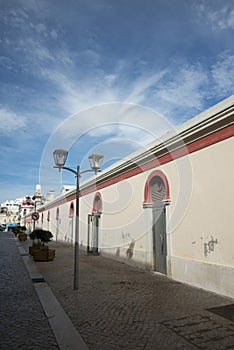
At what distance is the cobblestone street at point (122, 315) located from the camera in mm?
3707

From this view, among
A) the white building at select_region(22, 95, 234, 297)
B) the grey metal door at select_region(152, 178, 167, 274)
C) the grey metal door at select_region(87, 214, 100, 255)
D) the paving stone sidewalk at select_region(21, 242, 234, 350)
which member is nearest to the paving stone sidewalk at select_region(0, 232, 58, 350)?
the paving stone sidewalk at select_region(21, 242, 234, 350)

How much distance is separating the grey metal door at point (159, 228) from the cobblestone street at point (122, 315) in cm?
109

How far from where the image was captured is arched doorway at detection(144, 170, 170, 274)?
8820 millimetres

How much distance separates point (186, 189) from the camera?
773 centimetres

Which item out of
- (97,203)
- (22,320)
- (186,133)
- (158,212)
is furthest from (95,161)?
(97,203)

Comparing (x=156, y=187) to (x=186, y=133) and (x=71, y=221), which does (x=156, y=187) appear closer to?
(x=186, y=133)

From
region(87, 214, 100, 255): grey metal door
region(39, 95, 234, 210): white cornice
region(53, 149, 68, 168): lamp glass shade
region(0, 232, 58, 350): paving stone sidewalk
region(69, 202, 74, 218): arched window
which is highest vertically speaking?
region(39, 95, 234, 210): white cornice

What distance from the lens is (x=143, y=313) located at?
4.83 meters

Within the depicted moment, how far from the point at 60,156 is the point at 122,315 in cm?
417

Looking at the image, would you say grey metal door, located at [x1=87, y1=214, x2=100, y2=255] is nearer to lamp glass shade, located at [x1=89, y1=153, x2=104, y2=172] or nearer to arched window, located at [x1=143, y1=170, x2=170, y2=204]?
arched window, located at [x1=143, y1=170, x2=170, y2=204]

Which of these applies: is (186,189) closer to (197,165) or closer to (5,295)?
(197,165)

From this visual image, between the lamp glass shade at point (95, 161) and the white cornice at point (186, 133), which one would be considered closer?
the white cornice at point (186, 133)

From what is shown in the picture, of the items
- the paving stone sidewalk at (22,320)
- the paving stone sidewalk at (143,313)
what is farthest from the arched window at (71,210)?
the paving stone sidewalk at (22,320)

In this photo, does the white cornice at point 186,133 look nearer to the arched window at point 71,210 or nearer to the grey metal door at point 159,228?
the grey metal door at point 159,228
